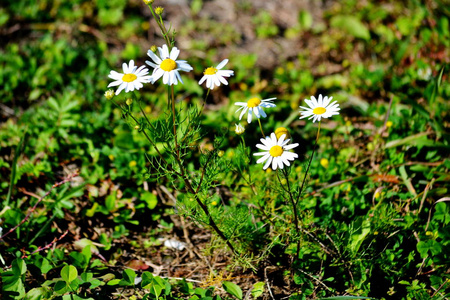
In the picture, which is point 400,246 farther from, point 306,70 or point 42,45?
point 42,45

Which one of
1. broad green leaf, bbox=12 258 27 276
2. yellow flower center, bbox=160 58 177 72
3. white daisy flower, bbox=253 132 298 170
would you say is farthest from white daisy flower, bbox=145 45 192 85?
broad green leaf, bbox=12 258 27 276

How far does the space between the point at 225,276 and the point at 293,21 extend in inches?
120

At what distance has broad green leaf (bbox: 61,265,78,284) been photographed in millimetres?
1758

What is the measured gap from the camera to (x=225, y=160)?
175cm

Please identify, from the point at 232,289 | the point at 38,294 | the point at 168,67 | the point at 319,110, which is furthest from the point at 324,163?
the point at 38,294

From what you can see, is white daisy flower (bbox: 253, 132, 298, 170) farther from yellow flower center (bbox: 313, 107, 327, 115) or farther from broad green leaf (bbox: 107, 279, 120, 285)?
broad green leaf (bbox: 107, 279, 120, 285)

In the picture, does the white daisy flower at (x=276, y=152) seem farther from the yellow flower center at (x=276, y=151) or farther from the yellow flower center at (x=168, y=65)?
the yellow flower center at (x=168, y=65)

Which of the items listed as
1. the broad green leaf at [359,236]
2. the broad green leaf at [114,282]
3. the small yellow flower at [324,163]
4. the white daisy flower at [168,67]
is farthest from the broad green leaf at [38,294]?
the small yellow flower at [324,163]

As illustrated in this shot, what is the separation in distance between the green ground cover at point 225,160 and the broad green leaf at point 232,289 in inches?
0.4

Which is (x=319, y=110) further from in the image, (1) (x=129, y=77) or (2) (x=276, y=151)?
(1) (x=129, y=77)

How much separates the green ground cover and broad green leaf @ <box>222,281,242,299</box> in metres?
0.01

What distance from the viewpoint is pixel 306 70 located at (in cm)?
357

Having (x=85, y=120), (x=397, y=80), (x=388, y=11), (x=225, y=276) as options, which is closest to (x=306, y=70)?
(x=397, y=80)

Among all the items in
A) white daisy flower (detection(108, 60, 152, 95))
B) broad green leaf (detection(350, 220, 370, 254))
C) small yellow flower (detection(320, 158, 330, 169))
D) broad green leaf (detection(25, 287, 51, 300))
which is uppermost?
white daisy flower (detection(108, 60, 152, 95))
